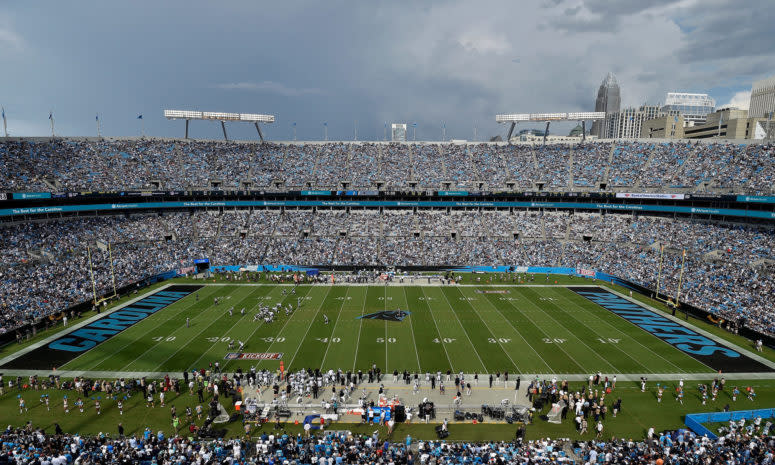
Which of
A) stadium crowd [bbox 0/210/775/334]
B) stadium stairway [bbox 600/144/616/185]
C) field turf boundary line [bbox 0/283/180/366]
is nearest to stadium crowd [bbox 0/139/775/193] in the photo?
stadium stairway [bbox 600/144/616/185]

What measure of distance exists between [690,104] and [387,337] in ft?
568

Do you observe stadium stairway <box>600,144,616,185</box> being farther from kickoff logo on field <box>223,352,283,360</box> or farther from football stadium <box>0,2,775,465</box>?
kickoff logo on field <box>223,352,283,360</box>

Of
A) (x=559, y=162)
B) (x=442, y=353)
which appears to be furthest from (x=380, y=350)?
(x=559, y=162)

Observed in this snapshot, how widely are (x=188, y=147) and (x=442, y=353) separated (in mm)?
54505

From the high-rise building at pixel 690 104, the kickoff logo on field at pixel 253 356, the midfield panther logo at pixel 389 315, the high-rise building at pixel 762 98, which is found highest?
the high-rise building at pixel 690 104

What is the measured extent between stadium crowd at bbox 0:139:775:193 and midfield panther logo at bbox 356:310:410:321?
28969 mm

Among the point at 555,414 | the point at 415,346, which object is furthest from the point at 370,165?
the point at 555,414

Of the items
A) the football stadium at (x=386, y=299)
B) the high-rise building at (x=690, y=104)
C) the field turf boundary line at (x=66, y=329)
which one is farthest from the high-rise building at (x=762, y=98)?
the field turf boundary line at (x=66, y=329)

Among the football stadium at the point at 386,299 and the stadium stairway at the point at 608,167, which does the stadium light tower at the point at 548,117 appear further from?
the stadium stairway at the point at 608,167

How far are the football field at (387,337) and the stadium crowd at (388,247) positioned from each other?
294 inches

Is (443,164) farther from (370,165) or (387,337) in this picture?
Answer: (387,337)

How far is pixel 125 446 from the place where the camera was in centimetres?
1499

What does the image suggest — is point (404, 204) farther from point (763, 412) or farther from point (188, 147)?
point (763, 412)

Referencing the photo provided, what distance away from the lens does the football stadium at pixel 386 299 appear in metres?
18.3
